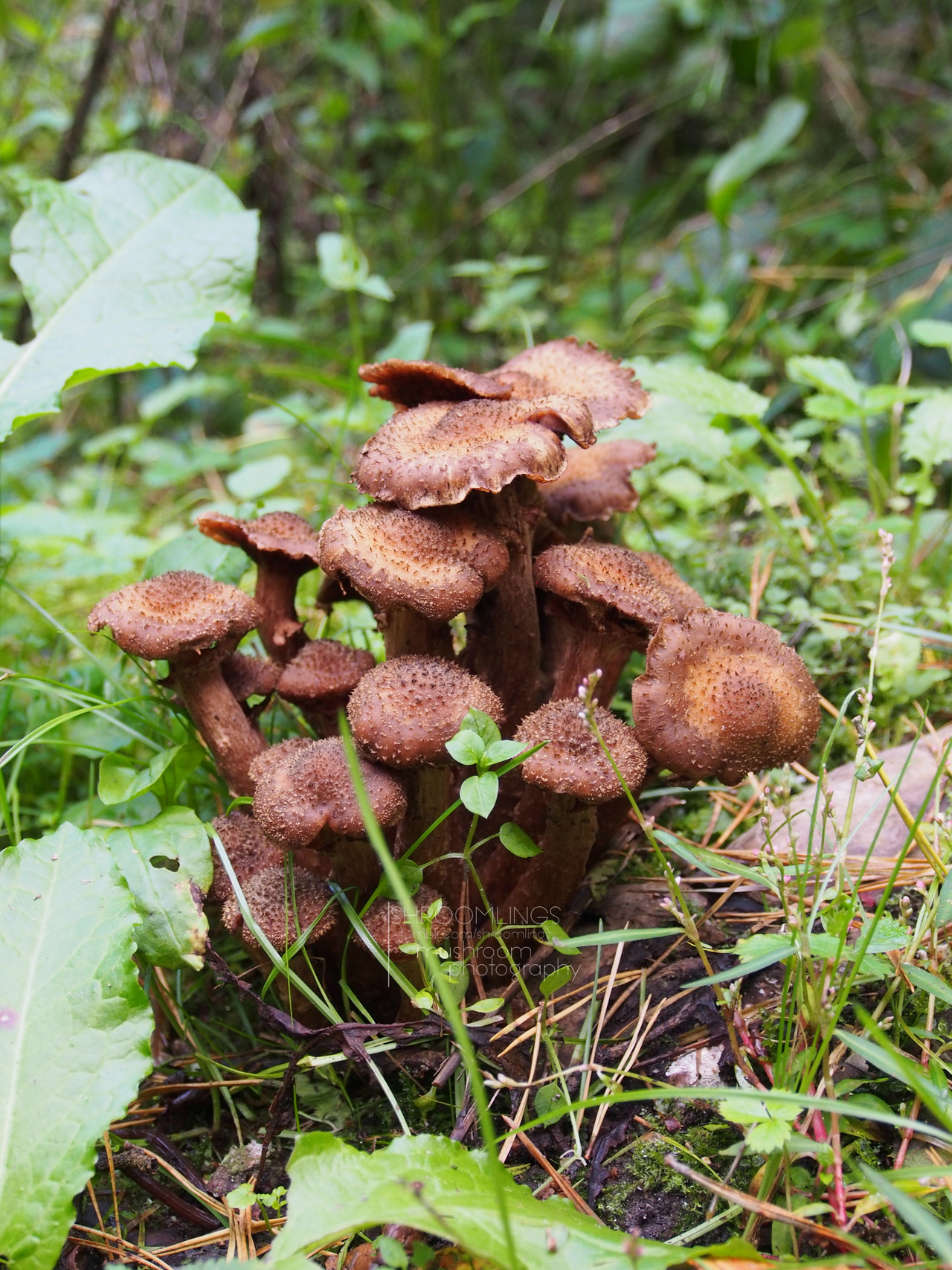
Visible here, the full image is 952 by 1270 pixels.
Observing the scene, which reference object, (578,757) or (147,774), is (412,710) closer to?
(578,757)

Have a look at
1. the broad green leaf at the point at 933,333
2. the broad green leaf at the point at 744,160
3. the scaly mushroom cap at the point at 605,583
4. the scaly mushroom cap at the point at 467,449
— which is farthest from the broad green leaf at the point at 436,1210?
the broad green leaf at the point at 744,160

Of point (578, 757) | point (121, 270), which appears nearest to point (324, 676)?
point (578, 757)

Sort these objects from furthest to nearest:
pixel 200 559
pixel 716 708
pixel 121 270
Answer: pixel 121 270 < pixel 200 559 < pixel 716 708

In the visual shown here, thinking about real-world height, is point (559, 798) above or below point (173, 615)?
below

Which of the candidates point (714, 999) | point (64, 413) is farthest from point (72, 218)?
point (64, 413)

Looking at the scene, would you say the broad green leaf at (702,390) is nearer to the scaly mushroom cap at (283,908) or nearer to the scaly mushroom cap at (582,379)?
the scaly mushroom cap at (582,379)
